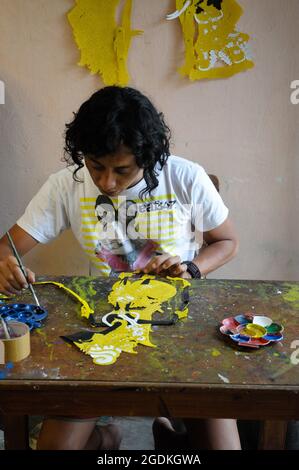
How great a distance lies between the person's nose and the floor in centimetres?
78

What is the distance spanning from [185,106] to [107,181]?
80 centimetres

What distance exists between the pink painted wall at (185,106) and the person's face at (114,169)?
0.71 meters

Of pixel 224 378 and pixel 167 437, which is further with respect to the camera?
pixel 167 437

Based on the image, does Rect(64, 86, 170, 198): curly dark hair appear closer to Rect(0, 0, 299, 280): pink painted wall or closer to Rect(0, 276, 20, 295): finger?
Rect(0, 276, 20, 295): finger

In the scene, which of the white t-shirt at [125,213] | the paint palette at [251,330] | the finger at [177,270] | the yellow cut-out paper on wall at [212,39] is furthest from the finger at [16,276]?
the yellow cut-out paper on wall at [212,39]

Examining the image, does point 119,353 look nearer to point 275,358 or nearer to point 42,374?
point 42,374

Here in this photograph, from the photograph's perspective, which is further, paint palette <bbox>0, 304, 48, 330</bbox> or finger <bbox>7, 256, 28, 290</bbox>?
finger <bbox>7, 256, 28, 290</bbox>

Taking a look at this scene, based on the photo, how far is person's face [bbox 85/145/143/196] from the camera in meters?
1.33

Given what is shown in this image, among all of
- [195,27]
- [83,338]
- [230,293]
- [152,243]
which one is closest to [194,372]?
[83,338]

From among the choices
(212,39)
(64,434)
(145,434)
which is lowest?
(145,434)

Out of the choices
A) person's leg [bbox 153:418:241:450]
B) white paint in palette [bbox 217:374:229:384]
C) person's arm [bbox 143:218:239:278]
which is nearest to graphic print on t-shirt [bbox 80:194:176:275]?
person's arm [bbox 143:218:239:278]

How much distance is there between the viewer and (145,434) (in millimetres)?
1808

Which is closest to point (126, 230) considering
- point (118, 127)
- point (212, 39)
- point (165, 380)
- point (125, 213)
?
point (125, 213)

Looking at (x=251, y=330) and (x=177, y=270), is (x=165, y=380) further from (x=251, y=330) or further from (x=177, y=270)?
(x=177, y=270)
